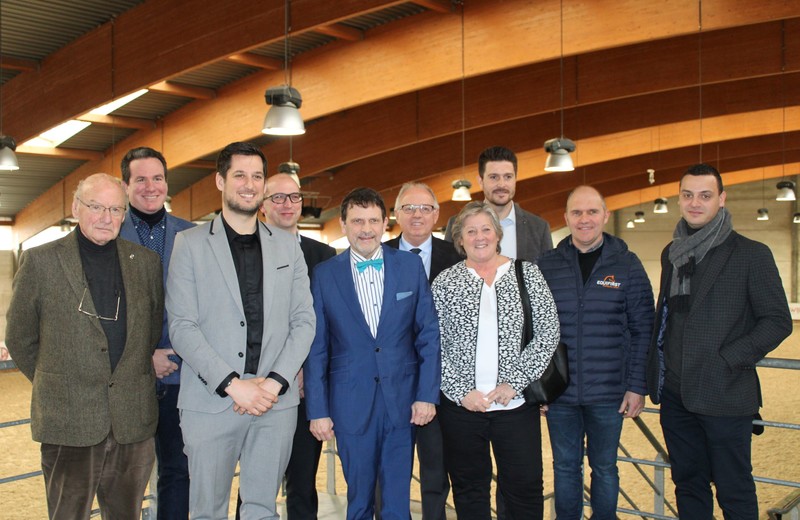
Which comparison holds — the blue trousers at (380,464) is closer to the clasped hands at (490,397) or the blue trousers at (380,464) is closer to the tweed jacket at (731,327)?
the clasped hands at (490,397)

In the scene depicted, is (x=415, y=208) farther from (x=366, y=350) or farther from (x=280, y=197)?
(x=366, y=350)

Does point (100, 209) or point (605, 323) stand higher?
point (100, 209)

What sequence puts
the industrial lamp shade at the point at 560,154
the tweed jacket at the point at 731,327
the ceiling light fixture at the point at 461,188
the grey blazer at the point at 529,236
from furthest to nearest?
the ceiling light fixture at the point at 461,188, the industrial lamp shade at the point at 560,154, the grey blazer at the point at 529,236, the tweed jacket at the point at 731,327

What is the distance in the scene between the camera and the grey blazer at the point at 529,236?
405cm

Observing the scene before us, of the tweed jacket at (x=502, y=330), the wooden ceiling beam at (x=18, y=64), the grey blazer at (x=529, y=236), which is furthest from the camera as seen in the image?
the wooden ceiling beam at (x=18, y=64)

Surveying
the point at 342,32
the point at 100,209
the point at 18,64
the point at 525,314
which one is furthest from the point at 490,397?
the point at 18,64

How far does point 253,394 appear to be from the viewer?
2820mm

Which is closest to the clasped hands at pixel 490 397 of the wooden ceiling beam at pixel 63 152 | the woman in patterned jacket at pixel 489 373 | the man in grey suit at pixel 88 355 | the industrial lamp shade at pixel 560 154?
the woman in patterned jacket at pixel 489 373

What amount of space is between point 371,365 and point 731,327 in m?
1.55

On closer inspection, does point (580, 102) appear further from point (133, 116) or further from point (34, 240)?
point (34, 240)

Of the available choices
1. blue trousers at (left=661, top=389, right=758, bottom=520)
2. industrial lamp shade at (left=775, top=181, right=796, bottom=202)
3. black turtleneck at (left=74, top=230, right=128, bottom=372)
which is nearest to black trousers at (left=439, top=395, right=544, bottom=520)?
blue trousers at (left=661, top=389, right=758, bottom=520)

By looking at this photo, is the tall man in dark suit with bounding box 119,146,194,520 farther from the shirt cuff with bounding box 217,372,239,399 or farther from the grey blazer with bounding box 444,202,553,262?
the grey blazer with bounding box 444,202,553,262

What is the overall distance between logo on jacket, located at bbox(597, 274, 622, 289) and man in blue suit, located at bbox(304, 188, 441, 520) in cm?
83

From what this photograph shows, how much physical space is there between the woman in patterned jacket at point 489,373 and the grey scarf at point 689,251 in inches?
22.7
